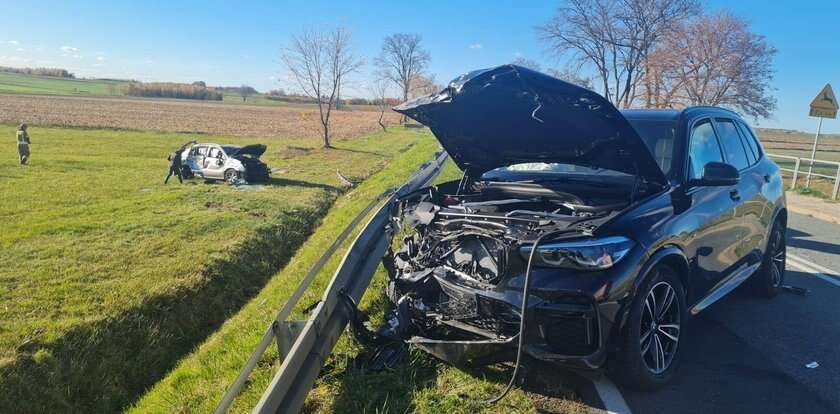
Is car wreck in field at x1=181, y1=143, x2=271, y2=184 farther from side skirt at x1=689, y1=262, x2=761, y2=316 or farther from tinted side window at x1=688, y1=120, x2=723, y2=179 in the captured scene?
side skirt at x1=689, y1=262, x2=761, y2=316

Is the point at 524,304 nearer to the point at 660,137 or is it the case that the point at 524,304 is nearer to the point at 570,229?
the point at 570,229

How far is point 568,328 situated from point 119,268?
300 inches

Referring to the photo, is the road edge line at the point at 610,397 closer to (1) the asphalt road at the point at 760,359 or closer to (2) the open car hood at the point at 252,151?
(1) the asphalt road at the point at 760,359

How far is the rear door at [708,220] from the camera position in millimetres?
3709

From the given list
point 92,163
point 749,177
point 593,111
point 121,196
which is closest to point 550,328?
point 593,111

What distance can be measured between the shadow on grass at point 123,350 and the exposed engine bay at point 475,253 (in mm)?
3820

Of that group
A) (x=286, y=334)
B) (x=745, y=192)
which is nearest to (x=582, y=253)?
(x=286, y=334)

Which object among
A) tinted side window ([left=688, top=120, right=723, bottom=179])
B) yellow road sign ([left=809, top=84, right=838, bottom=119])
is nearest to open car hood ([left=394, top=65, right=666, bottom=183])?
tinted side window ([left=688, top=120, right=723, bottom=179])

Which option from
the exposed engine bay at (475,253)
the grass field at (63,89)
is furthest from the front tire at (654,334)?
the grass field at (63,89)

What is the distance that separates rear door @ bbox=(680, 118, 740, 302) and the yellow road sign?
42.6 feet

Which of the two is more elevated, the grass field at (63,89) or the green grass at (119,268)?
the grass field at (63,89)

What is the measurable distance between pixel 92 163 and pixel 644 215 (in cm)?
2244

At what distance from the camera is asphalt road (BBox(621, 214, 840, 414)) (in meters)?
3.18

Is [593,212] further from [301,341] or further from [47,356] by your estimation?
[47,356]
